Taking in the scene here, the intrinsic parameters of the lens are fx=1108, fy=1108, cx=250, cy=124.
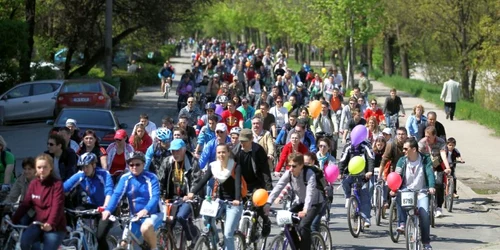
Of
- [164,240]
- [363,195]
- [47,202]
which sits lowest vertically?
[363,195]

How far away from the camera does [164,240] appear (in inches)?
470

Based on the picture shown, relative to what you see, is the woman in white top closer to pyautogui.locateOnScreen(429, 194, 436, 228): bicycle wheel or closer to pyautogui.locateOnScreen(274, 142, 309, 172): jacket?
pyautogui.locateOnScreen(429, 194, 436, 228): bicycle wheel

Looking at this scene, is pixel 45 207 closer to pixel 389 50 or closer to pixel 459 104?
pixel 459 104

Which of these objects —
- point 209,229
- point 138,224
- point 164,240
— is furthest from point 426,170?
point 138,224

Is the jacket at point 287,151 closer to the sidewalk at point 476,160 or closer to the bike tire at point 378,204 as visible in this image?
the bike tire at point 378,204

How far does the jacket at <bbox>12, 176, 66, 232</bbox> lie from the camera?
10.1 metres

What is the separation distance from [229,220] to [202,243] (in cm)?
63

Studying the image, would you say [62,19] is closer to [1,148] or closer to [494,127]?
[494,127]

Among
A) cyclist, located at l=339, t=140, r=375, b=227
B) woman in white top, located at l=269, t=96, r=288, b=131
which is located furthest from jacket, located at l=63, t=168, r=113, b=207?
woman in white top, located at l=269, t=96, r=288, b=131

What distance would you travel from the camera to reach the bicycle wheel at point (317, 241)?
1205cm

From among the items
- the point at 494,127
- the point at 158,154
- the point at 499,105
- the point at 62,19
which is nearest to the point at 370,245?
the point at 158,154

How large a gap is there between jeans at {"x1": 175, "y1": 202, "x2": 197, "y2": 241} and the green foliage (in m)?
22.5

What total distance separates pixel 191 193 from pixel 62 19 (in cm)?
3385

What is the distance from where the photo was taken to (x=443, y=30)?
48750mm
